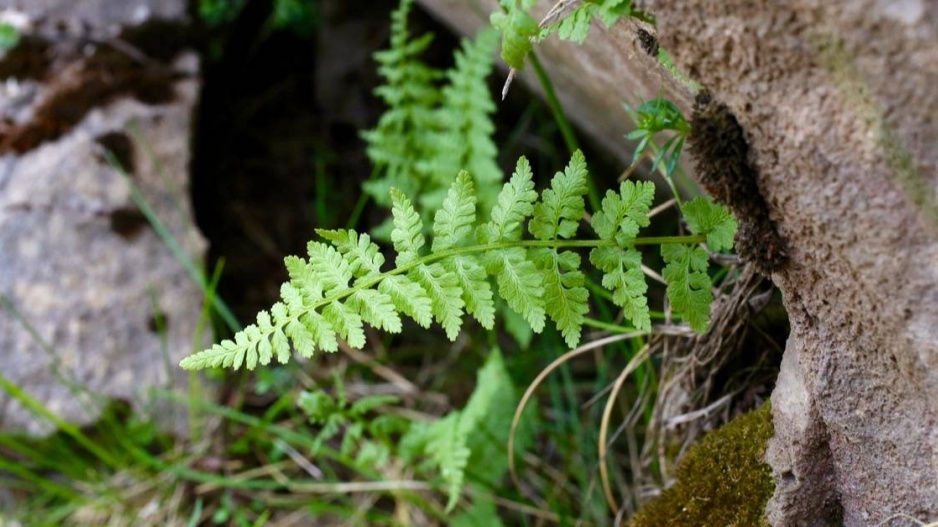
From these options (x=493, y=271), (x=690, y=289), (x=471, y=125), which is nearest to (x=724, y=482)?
(x=690, y=289)

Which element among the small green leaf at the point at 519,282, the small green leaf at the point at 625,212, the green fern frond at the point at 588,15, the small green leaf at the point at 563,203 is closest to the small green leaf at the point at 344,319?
the small green leaf at the point at 519,282

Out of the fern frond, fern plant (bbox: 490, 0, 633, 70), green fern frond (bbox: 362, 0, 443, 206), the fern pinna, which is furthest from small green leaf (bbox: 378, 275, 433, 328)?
green fern frond (bbox: 362, 0, 443, 206)

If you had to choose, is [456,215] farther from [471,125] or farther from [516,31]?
[471,125]

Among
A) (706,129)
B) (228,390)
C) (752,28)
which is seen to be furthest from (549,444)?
(752,28)

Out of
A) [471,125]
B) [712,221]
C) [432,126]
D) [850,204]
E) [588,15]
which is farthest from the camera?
[432,126]

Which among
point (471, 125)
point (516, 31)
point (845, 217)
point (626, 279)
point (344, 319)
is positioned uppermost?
point (516, 31)

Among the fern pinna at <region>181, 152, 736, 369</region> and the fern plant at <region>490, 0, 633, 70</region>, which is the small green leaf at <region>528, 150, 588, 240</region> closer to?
the fern pinna at <region>181, 152, 736, 369</region>

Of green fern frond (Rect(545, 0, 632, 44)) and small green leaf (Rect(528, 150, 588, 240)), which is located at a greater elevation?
green fern frond (Rect(545, 0, 632, 44))
